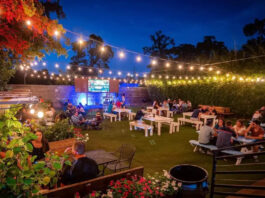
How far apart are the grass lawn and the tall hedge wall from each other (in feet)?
20.1

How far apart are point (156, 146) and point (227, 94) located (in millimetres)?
10205

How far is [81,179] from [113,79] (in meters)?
16.3

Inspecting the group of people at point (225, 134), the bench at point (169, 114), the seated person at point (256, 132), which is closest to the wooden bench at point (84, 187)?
the group of people at point (225, 134)

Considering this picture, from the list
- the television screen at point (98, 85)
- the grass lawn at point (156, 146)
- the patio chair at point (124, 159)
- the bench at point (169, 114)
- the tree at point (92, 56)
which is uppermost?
the tree at point (92, 56)

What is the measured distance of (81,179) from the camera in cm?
317

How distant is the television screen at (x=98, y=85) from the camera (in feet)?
57.8

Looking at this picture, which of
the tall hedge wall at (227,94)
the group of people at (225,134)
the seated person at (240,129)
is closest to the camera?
the group of people at (225,134)

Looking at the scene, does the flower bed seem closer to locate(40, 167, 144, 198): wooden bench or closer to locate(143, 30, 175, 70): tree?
locate(40, 167, 144, 198): wooden bench

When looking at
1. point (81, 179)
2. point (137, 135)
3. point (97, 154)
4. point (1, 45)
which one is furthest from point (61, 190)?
point (137, 135)

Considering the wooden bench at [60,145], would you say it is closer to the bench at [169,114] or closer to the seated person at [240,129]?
the seated person at [240,129]

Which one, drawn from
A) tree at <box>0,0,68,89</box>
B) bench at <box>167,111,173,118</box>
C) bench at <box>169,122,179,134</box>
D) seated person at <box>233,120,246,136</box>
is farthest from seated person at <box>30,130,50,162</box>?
bench at <box>167,111,173,118</box>

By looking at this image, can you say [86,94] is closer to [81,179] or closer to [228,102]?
[228,102]

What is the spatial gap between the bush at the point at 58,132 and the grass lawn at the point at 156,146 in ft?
4.16

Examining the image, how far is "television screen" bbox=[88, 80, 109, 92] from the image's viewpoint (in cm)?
1761
